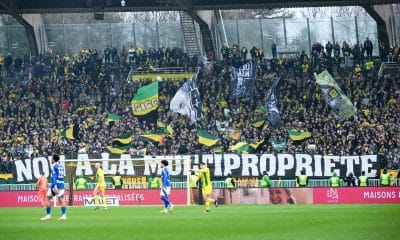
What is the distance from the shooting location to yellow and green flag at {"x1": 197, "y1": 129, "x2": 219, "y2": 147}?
57500 mm

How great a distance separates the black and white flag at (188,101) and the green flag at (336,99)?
7.49m

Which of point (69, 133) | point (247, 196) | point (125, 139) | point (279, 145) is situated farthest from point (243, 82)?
point (247, 196)

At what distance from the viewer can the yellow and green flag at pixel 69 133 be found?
197 ft

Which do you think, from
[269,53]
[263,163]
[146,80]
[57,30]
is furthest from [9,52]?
[263,163]

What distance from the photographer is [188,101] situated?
6019 centimetres

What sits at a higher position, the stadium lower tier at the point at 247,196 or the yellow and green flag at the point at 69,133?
the yellow and green flag at the point at 69,133

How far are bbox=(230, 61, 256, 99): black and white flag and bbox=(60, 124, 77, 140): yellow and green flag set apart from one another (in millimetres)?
10671

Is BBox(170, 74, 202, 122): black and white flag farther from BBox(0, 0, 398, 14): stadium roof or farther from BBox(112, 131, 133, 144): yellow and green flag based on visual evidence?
BBox(0, 0, 398, 14): stadium roof

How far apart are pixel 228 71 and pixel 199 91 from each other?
274 centimetres

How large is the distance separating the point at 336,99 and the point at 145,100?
38.2ft

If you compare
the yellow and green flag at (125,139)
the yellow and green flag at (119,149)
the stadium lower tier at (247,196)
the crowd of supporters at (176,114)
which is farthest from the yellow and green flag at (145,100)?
the stadium lower tier at (247,196)

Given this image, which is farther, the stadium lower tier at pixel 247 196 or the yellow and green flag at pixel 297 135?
the yellow and green flag at pixel 297 135

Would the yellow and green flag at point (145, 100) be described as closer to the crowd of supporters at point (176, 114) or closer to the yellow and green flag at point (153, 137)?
the crowd of supporters at point (176, 114)

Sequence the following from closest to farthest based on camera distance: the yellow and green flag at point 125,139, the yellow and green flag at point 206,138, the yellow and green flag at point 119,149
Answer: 1. the yellow and green flag at point 206,138
2. the yellow and green flag at point 119,149
3. the yellow and green flag at point 125,139
